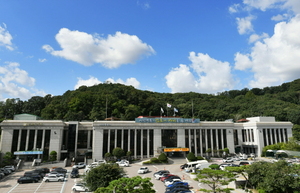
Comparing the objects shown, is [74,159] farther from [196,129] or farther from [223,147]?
[223,147]

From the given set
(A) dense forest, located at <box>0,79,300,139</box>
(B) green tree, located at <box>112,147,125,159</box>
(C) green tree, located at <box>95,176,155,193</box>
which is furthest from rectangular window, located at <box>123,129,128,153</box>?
(C) green tree, located at <box>95,176,155,193</box>

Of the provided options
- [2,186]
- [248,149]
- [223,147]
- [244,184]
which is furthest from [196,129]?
[2,186]

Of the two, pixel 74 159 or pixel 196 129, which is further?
pixel 196 129

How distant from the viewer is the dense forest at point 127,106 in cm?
10225

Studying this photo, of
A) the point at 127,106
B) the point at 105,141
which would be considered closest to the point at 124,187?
the point at 105,141

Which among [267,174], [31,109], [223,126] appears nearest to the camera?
[267,174]

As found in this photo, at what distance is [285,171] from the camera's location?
27953 mm

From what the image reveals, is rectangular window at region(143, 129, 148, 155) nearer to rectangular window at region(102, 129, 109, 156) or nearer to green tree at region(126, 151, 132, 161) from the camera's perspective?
green tree at region(126, 151, 132, 161)

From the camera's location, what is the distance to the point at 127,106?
112125 mm

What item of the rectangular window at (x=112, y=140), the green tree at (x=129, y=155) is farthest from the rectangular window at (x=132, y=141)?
the rectangular window at (x=112, y=140)

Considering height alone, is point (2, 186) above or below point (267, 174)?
below

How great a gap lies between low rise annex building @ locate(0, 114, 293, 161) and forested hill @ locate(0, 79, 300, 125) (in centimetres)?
2241

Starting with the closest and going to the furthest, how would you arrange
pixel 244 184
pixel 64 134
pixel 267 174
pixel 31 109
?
pixel 267 174 → pixel 244 184 → pixel 64 134 → pixel 31 109

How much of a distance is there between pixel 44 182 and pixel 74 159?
21785 millimetres
